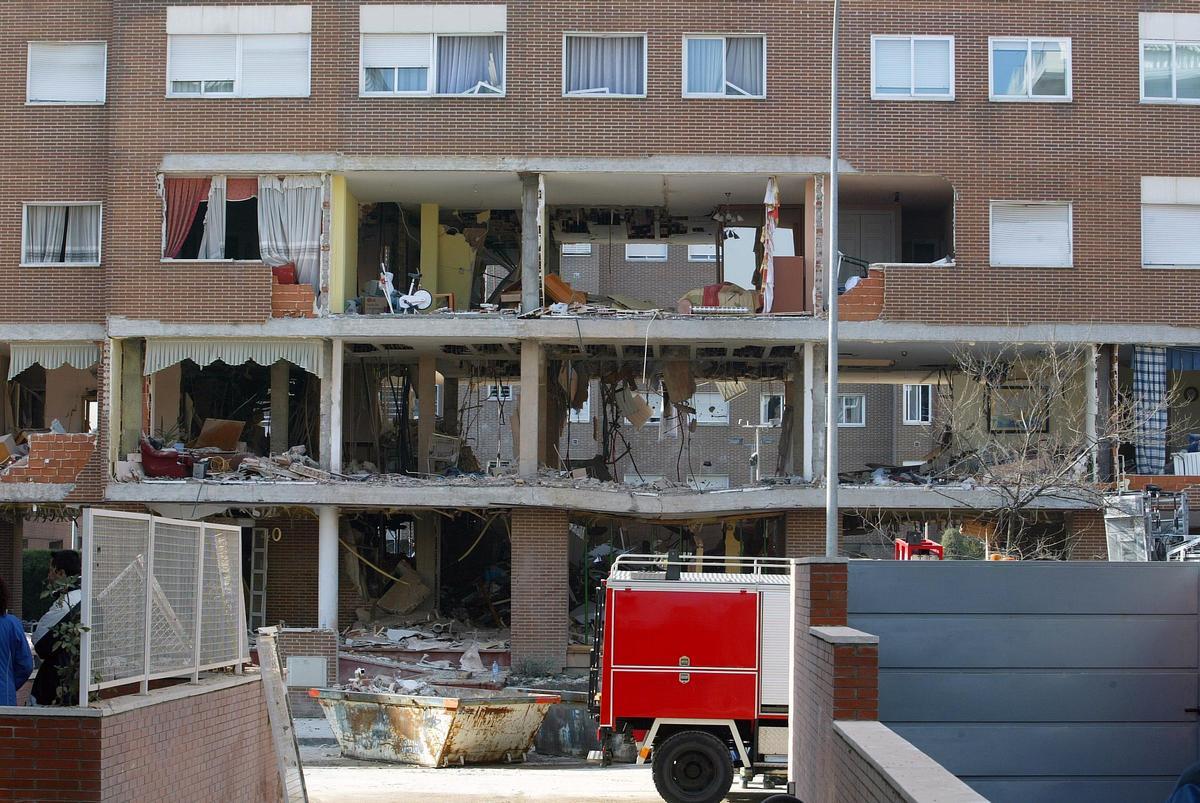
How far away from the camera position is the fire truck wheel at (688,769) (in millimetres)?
17750

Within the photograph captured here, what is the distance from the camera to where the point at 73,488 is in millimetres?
28453

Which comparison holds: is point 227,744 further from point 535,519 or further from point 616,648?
point 535,519

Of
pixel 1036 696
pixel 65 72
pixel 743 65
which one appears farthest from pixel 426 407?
pixel 1036 696

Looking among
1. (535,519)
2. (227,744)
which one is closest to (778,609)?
(227,744)

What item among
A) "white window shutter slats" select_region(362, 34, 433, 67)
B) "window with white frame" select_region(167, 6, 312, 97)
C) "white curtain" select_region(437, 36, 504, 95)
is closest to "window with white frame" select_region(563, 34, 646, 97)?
"white curtain" select_region(437, 36, 504, 95)

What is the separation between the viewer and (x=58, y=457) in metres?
28.6

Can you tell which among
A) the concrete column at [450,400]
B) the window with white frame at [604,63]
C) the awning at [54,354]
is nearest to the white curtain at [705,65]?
the window with white frame at [604,63]

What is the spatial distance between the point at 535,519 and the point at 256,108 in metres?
9.66

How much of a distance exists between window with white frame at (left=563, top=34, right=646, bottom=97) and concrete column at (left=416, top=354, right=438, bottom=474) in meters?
6.89

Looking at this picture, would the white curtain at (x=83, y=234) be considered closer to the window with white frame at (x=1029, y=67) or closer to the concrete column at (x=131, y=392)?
the concrete column at (x=131, y=392)

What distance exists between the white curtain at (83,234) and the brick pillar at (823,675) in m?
20.4

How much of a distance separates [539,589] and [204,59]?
1226 centimetres

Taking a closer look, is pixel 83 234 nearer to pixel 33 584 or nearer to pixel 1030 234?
pixel 33 584

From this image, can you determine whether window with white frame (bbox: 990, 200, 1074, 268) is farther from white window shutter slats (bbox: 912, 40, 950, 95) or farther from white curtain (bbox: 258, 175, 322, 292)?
white curtain (bbox: 258, 175, 322, 292)
